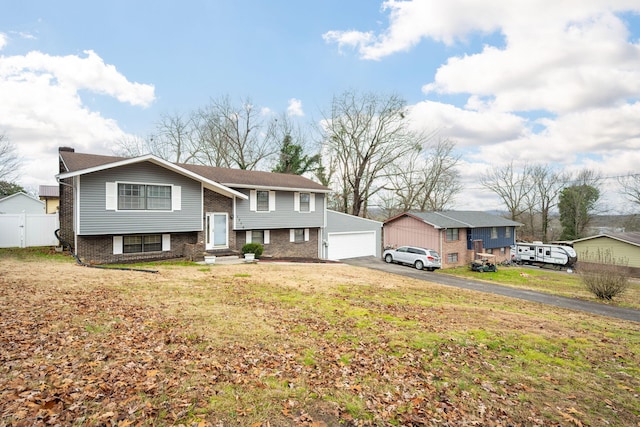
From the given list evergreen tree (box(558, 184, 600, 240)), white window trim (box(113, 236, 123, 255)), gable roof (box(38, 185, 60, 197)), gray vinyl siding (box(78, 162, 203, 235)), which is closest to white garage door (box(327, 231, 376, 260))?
gray vinyl siding (box(78, 162, 203, 235))

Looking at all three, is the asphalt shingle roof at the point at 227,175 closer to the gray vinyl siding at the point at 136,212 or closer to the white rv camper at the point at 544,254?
the gray vinyl siding at the point at 136,212

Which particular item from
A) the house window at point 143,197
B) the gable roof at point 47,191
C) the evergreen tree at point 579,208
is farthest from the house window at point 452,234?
the gable roof at point 47,191

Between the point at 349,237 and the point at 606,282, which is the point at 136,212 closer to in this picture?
the point at 349,237

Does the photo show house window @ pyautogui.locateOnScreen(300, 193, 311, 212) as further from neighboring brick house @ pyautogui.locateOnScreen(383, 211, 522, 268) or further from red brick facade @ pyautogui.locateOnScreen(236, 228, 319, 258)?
neighboring brick house @ pyautogui.locateOnScreen(383, 211, 522, 268)

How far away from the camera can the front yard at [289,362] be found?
4.09 metres

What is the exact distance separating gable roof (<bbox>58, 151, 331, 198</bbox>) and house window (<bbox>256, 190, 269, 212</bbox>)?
647 millimetres

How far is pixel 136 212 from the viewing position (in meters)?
16.0

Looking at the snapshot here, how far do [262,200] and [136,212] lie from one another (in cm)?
778

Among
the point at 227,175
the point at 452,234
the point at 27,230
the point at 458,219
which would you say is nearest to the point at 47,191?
the point at 27,230

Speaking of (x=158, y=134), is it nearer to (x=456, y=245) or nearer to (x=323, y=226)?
(x=323, y=226)

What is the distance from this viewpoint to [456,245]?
100 ft

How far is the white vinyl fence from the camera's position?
60.7 ft

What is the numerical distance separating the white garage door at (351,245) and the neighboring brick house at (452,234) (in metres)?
4.47

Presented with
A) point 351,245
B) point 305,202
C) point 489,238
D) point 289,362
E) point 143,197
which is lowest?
point 289,362
